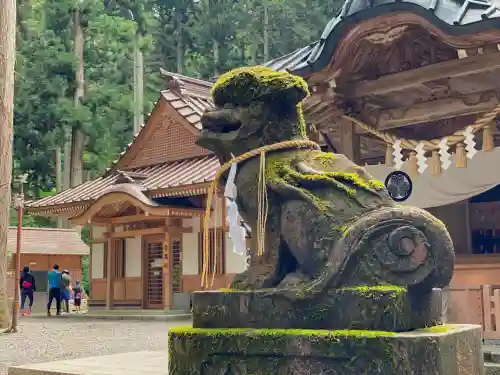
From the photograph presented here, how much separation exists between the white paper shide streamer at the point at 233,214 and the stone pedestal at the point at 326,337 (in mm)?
554

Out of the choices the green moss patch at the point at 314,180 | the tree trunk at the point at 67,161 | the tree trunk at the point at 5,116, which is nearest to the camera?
the green moss patch at the point at 314,180

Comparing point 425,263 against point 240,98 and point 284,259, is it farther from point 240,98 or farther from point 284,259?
point 240,98

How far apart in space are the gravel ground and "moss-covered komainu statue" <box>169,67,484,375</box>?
4.57 metres

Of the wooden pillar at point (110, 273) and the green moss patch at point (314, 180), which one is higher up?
the green moss patch at point (314, 180)

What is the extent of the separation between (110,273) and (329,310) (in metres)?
15.2

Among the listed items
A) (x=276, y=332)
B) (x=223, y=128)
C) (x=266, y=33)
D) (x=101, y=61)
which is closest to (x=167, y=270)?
(x=223, y=128)

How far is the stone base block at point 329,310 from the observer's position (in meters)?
3.10

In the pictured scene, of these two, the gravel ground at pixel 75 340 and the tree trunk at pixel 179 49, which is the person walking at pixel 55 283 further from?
the tree trunk at pixel 179 49

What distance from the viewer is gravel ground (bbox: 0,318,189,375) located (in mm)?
8344

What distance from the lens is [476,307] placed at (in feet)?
24.0

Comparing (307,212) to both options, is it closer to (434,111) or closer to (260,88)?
(260,88)

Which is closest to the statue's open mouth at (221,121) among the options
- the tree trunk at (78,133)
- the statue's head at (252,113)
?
the statue's head at (252,113)

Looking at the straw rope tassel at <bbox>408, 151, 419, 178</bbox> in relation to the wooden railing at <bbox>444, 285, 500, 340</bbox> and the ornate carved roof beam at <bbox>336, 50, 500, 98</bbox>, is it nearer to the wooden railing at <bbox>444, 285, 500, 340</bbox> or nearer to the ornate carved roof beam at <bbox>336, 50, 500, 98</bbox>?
the ornate carved roof beam at <bbox>336, 50, 500, 98</bbox>

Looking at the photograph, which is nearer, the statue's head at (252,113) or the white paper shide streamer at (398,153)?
the statue's head at (252,113)
